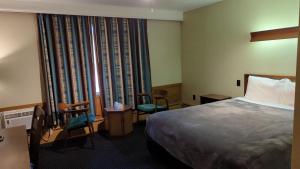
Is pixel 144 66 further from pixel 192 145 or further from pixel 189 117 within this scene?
pixel 192 145

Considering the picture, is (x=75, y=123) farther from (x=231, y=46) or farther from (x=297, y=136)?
(x=297, y=136)

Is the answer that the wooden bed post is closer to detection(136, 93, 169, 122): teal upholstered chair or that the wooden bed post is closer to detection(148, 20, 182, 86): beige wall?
detection(136, 93, 169, 122): teal upholstered chair

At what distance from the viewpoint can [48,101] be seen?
3527 mm

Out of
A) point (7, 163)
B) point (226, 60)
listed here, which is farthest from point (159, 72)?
point (7, 163)

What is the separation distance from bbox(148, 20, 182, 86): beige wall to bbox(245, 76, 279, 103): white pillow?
6.18 feet

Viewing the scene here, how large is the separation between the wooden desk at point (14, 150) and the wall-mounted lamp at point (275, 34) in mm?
3196

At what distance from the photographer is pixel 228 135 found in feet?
6.43

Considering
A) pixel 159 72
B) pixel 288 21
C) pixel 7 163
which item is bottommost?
pixel 7 163

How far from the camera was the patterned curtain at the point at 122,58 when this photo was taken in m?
3.97

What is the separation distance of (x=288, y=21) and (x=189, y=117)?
197cm

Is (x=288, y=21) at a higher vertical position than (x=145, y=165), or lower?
higher

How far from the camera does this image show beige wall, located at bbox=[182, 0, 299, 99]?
306 centimetres

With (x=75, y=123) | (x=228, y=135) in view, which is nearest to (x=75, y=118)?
(x=75, y=123)

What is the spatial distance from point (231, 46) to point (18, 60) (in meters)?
3.57
